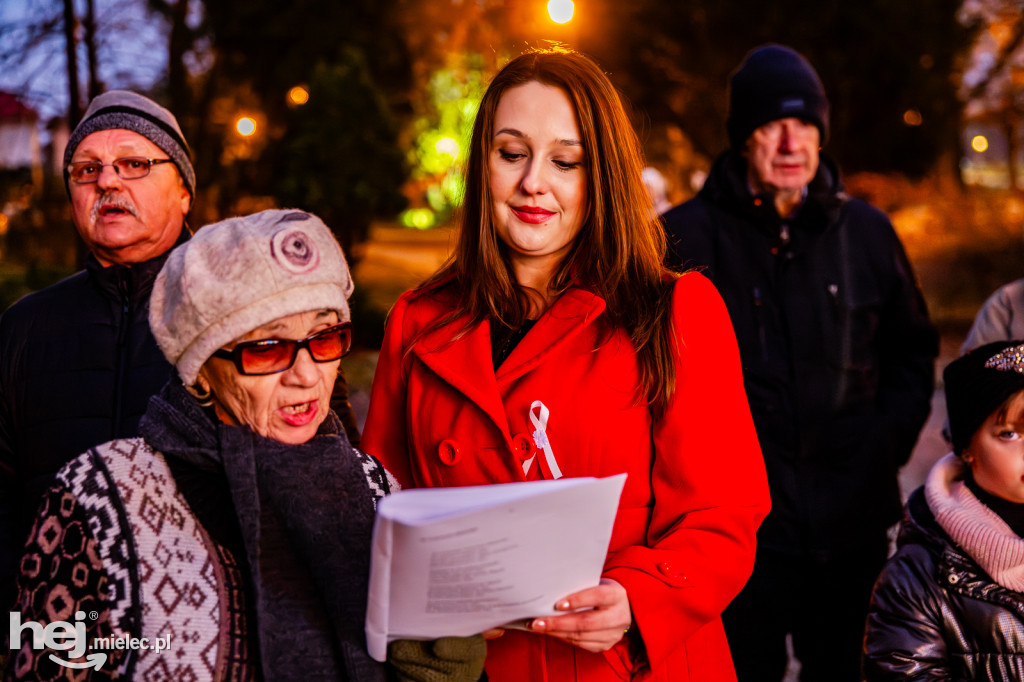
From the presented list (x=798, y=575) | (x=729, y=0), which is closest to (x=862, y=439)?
(x=798, y=575)

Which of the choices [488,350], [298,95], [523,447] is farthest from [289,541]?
[298,95]

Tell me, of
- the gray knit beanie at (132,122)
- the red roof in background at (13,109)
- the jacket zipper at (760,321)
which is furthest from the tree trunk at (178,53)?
the jacket zipper at (760,321)

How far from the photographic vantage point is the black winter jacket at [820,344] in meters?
3.46

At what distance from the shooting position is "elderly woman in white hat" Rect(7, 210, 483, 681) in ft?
5.71

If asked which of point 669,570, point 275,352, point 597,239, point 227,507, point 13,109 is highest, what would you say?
point 13,109

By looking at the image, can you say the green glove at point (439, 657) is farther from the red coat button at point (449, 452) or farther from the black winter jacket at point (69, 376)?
the black winter jacket at point (69, 376)

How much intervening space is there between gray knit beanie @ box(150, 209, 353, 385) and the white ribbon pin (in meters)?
0.58

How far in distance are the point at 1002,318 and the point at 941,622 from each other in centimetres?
129

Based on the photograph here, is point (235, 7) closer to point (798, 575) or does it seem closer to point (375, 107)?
point (375, 107)

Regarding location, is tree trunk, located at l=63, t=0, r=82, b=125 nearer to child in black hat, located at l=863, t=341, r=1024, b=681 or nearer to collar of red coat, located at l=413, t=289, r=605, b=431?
collar of red coat, located at l=413, t=289, r=605, b=431

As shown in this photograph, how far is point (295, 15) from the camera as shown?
16.4m

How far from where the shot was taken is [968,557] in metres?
2.77

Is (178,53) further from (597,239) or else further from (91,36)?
(597,239)

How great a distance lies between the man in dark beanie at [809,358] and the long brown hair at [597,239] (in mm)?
1081
